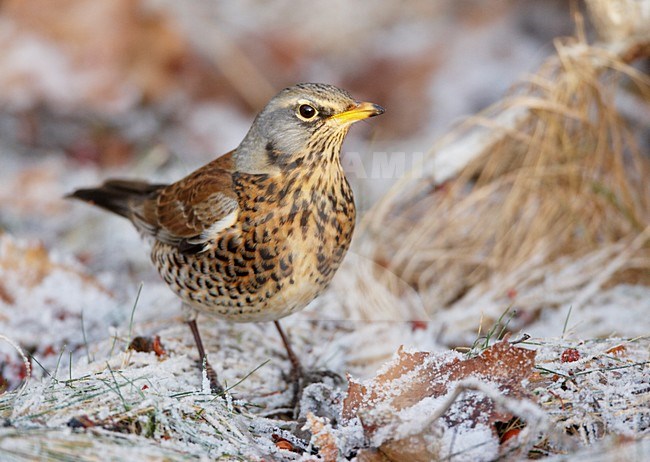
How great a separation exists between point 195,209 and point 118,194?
1.03 m

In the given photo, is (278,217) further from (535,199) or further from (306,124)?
(535,199)

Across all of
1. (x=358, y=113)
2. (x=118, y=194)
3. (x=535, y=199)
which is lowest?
(x=535, y=199)

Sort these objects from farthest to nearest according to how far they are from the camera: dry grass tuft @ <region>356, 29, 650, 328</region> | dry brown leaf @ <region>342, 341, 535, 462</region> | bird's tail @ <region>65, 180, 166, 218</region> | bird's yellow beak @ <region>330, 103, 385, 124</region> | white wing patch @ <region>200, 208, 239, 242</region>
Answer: dry grass tuft @ <region>356, 29, 650, 328</region> < bird's tail @ <region>65, 180, 166, 218</region> < white wing patch @ <region>200, 208, 239, 242</region> < bird's yellow beak @ <region>330, 103, 385, 124</region> < dry brown leaf @ <region>342, 341, 535, 462</region>

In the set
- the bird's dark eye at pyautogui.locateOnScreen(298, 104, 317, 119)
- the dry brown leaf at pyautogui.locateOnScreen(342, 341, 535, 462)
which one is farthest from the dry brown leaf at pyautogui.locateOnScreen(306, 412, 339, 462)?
the bird's dark eye at pyautogui.locateOnScreen(298, 104, 317, 119)

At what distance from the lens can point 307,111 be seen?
3311 mm

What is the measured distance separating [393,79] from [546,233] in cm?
326

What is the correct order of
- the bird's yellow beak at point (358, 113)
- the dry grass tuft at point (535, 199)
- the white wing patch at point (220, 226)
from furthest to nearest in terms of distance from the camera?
the dry grass tuft at point (535, 199) → the white wing patch at point (220, 226) → the bird's yellow beak at point (358, 113)

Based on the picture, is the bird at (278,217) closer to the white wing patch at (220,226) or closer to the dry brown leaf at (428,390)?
the white wing patch at (220,226)

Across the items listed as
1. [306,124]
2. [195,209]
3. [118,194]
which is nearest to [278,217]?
[306,124]

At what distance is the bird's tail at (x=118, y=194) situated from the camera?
4.43m

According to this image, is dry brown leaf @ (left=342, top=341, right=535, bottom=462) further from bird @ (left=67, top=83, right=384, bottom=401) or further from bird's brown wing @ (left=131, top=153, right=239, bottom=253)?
bird's brown wing @ (left=131, top=153, right=239, bottom=253)

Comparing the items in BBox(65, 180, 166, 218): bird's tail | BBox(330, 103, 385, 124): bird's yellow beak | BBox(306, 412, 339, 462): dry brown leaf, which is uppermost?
BBox(330, 103, 385, 124): bird's yellow beak

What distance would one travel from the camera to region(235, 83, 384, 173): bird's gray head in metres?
3.26

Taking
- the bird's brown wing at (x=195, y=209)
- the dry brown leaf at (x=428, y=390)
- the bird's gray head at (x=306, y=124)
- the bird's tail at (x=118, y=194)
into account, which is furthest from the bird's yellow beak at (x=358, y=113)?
the bird's tail at (x=118, y=194)
